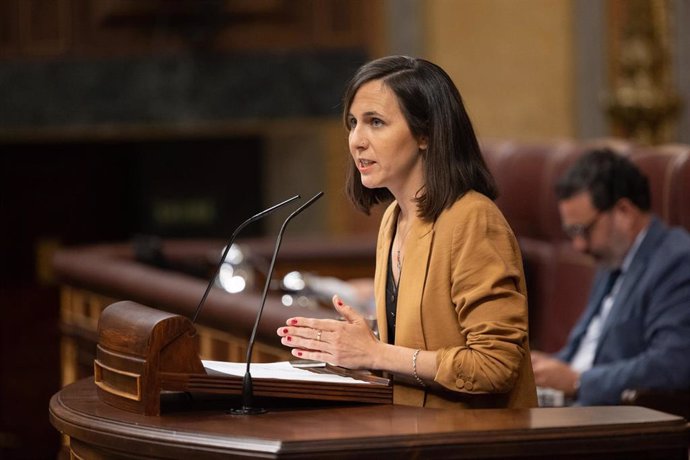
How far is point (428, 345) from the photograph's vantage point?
2.36 metres

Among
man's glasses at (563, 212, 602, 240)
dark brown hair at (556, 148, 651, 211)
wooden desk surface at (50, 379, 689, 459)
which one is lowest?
man's glasses at (563, 212, 602, 240)

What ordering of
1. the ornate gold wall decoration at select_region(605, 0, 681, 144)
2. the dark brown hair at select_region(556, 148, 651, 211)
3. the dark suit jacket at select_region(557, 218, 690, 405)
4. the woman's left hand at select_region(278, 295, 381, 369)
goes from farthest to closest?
the ornate gold wall decoration at select_region(605, 0, 681, 144), the dark brown hair at select_region(556, 148, 651, 211), the dark suit jacket at select_region(557, 218, 690, 405), the woman's left hand at select_region(278, 295, 381, 369)

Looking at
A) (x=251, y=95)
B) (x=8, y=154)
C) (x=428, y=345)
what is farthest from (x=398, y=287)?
(x=8, y=154)

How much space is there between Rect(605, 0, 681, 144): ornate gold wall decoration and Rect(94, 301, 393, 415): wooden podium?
230 inches

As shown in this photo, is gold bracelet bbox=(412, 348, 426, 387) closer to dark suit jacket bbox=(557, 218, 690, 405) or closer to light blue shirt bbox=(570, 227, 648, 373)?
dark suit jacket bbox=(557, 218, 690, 405)

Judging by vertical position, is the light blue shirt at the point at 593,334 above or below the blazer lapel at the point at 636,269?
below

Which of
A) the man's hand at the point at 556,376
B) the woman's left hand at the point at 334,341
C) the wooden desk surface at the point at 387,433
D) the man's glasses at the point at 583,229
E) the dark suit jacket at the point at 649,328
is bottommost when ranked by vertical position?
the man's hand at the point at 556,376

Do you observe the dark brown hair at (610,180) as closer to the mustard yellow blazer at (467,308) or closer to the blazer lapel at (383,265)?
the blazer lapel at (383,265)

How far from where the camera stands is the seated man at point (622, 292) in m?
3.75

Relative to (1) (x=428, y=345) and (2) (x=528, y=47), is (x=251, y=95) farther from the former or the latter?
(1) (x=428, y=345)

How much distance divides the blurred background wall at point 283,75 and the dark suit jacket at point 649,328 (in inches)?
145

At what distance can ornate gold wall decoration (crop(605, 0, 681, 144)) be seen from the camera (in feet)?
25.7

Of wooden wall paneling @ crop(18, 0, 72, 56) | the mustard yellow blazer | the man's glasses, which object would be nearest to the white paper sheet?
the mustard yellow blazer

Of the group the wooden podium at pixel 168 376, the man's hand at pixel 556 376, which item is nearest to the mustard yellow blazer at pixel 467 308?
the wooden podium at pixel 168 376
